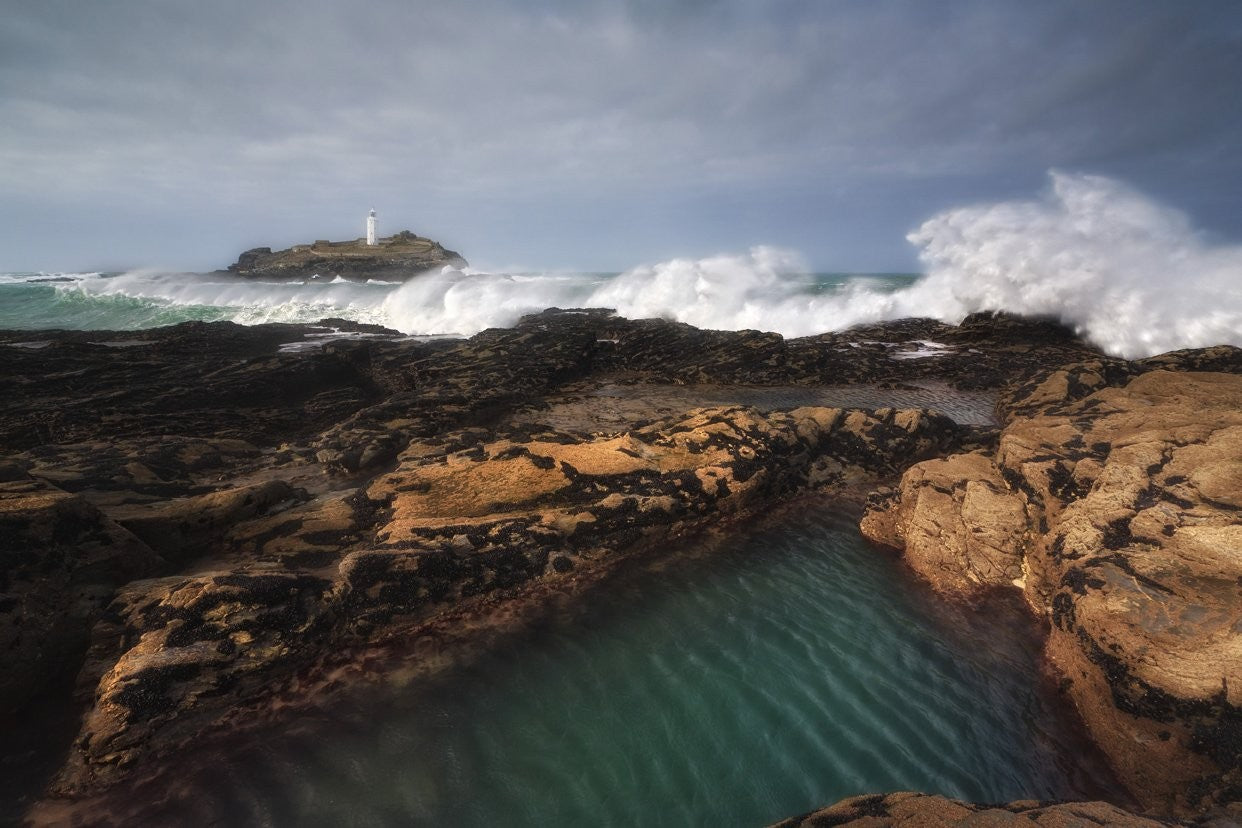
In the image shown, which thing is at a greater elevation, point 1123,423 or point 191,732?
point 1123,423

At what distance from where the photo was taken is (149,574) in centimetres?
582

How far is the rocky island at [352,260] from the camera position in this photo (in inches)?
3310

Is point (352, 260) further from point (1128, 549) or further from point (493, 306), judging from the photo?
point (1128, 549)

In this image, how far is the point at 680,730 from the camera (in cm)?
467

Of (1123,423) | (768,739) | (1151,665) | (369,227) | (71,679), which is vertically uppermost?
(369,227)

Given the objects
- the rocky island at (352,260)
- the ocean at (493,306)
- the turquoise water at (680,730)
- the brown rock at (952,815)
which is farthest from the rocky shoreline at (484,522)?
the rocky island at (352,260)

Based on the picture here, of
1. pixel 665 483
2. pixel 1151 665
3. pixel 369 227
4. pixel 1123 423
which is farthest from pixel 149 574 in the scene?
pixel 369 227

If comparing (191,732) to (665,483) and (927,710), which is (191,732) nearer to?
(665,483)

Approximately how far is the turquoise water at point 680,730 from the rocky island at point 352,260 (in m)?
90.7

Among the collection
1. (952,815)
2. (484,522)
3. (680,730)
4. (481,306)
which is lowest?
(680,730)

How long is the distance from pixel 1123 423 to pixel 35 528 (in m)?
14.2

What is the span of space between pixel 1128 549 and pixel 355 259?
322ft

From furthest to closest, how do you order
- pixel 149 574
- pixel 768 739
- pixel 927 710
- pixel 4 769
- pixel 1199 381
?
pixel 1199 381 → pixel 149 574 → pixel 927 710 → pixel 768 739 → pixel 4 769

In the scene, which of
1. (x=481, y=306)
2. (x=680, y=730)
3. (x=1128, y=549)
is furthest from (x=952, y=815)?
(x=481, y=306)
